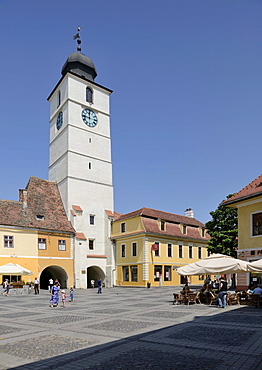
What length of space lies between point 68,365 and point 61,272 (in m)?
37.3

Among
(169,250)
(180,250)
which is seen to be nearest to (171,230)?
(169,250)

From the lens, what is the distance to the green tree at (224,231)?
126ft

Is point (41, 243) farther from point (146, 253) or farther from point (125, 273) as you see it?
point (146, 253)

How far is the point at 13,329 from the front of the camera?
39.7 feet

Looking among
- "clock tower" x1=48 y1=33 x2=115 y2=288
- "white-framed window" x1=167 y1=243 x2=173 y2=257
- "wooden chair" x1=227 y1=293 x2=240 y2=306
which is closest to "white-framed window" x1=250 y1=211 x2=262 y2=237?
"wooden chair" x1=227 y1=293 x2=240 y2=306

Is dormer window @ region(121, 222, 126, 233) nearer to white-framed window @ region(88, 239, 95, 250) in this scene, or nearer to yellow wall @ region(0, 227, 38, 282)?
white-framed window @ region(88, 239, 95, 250)

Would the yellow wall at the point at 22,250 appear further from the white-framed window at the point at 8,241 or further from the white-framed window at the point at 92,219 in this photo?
the white-framed window at the point at 92,219

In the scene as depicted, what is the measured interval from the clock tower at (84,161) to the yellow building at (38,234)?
1.24 meters

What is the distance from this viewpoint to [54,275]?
149 feet

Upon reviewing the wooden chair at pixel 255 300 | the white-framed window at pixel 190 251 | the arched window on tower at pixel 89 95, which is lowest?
the white-framed window at pixel 190 251

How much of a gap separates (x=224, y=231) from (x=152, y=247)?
8594 mm

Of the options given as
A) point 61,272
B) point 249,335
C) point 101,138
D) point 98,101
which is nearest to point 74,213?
point 61,272

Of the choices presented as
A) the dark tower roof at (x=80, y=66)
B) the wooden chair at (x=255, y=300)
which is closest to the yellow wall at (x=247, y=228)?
the wooden chair at (x=255, y=300)

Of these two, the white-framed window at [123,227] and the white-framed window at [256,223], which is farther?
the white-framed window at [123,227]
